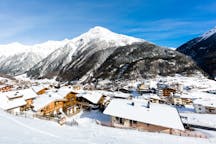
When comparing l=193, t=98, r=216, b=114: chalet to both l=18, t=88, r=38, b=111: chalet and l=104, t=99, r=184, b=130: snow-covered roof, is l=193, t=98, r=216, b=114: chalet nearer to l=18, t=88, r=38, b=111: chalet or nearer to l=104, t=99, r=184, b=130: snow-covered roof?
l=104, t=99, r=184, b=130: snow-covered roof

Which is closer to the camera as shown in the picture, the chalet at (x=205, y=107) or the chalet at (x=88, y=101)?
the chalet at (x=88, y=101)

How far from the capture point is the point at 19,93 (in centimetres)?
5781

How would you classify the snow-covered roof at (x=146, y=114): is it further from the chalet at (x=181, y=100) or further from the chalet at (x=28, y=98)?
the chalet at (x=181, y=100)

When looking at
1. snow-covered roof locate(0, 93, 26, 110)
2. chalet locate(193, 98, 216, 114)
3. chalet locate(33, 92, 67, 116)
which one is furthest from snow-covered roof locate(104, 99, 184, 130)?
chalet locate(193, 98, 216, 114)

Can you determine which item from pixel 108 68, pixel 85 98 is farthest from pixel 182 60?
pixel 85 98

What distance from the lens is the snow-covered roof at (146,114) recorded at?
32.8 meters

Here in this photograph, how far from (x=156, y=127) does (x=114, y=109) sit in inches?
325

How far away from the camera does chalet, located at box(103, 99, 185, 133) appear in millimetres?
32406

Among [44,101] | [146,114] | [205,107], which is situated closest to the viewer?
[146,114]

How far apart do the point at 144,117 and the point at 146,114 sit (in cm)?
114

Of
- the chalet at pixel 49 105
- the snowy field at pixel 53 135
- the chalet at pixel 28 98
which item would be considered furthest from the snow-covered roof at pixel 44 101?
the snowy field at pixel 53 135

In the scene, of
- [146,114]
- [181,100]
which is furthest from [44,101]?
[181,100]

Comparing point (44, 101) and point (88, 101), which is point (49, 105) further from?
point (88, 101)

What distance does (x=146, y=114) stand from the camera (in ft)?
115
